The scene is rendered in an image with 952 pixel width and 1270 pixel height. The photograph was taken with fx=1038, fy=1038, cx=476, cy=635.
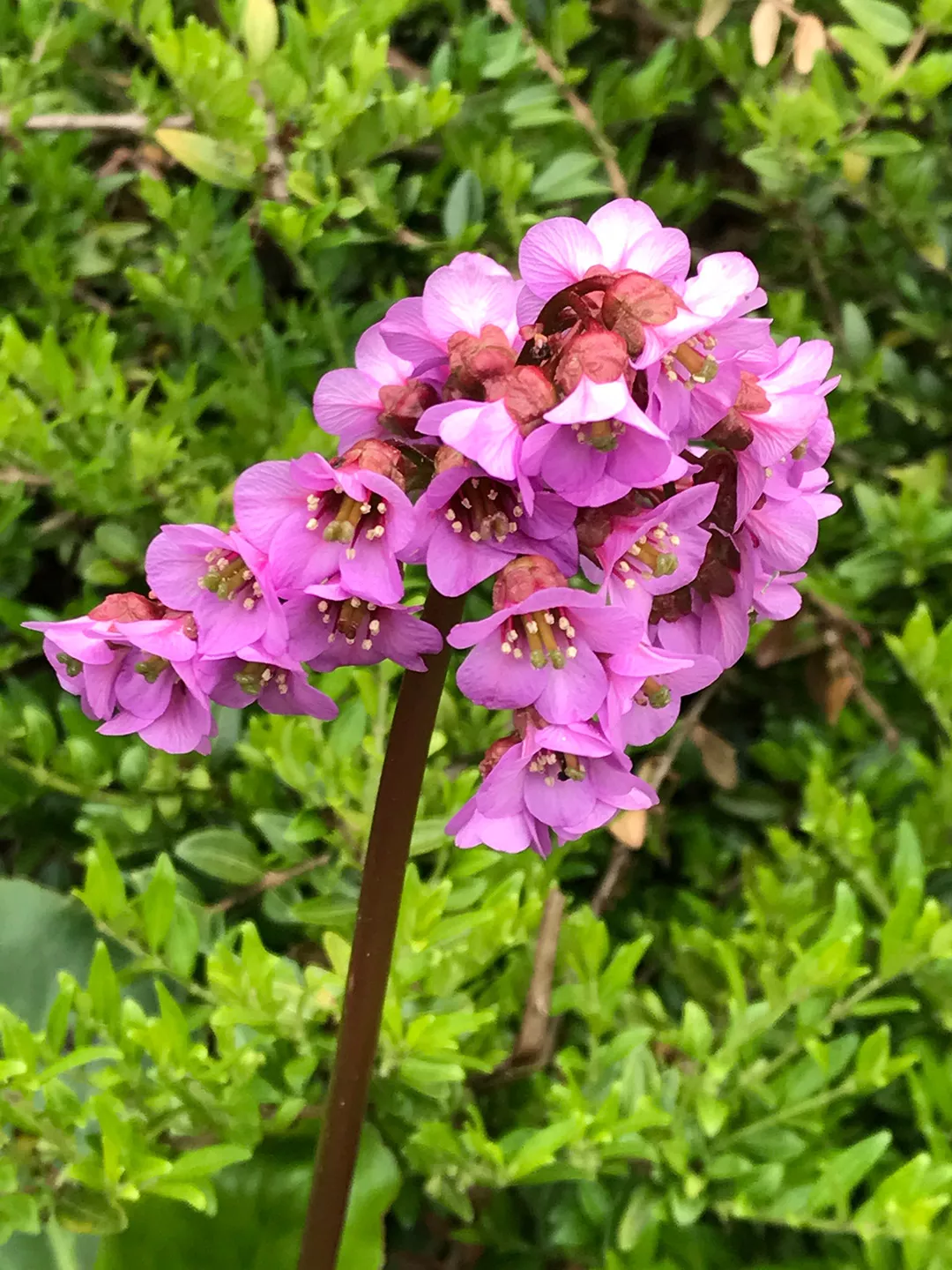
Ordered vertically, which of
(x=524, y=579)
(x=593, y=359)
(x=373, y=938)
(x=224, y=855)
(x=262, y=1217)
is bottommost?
(x=262, y=1217)

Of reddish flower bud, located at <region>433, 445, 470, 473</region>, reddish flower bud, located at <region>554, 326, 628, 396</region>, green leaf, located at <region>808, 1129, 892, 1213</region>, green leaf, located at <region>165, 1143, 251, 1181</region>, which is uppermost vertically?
reddish flower bud, located at <region>554, 326, 628, 396</region>

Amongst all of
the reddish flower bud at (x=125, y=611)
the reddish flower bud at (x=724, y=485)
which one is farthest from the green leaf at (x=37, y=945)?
the reddish flower bud at (x=724, y=485)

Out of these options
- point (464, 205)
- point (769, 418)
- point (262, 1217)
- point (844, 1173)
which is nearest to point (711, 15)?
point (464, 205)

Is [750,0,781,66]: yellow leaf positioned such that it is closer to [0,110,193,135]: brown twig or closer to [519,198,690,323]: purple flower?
[0,110,193,135]: brown twig

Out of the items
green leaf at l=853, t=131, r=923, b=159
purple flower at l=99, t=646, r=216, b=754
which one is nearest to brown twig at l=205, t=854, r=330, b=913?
purple flower at l=99, t=646, r=216, b=754

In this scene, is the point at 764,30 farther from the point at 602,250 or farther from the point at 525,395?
the point at 525,395

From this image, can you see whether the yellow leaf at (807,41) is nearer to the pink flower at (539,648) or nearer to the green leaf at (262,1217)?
the pink flower at (539,648)

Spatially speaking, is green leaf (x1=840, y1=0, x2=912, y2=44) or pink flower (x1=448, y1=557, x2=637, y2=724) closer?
pink flower (x1=448, y1=557, x2=637, y2=724)
